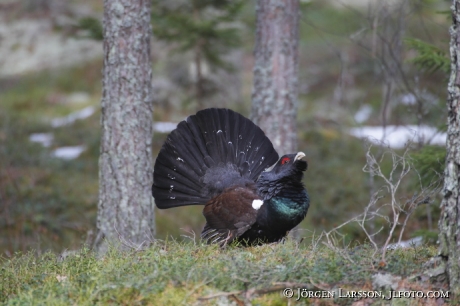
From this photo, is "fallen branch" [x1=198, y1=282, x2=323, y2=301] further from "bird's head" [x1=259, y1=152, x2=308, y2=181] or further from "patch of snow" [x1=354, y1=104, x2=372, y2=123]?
"patch of snow" [x1=354, y1=104, x2=372, y2=123]

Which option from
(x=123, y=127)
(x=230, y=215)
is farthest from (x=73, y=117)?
(x=230, y=215)

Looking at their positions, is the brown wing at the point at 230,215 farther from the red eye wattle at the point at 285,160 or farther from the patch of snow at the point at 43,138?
the patch of snow at the point at 43,138

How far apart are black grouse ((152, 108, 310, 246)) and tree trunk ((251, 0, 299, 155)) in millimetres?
1426

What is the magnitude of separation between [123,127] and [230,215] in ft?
5.65

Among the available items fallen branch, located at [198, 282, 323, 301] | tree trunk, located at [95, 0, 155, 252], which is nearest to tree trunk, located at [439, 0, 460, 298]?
fallen branch, located at [198, 282, 323, 301]

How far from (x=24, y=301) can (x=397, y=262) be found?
107 inches

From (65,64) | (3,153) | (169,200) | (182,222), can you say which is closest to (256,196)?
(169,200)

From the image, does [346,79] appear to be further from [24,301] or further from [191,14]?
[24,301]

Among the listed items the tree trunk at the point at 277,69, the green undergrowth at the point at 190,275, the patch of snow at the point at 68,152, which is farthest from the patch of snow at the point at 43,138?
the green undergrowth at the point at 190,275

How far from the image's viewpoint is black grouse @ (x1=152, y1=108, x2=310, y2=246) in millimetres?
5652

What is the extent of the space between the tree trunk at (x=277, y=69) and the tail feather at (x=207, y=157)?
4.63 ft

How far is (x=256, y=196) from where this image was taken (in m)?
5.69

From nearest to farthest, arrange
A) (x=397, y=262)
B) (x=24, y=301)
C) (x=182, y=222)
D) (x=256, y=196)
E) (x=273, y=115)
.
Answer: (x=24, y=301)
(x=397, y=262)
(x=256, y=196)
(x=273, y=115)
(x=182, y=222)

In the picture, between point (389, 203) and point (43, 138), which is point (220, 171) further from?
point (43, 138)
